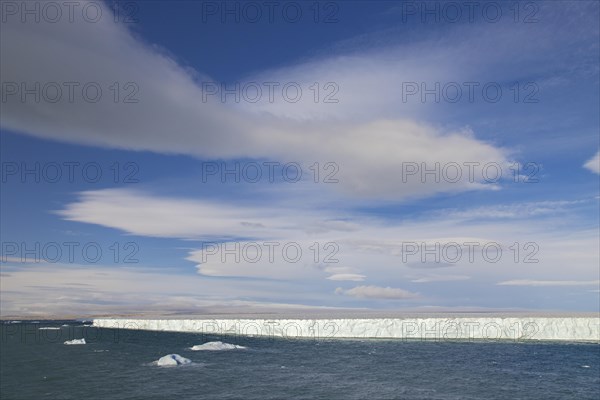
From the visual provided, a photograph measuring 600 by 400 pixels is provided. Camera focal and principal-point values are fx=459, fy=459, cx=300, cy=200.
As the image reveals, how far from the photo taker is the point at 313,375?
59.4 m

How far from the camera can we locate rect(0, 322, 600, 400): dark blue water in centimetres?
4712

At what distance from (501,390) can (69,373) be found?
175 ft

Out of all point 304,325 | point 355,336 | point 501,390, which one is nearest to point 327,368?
point 501,390

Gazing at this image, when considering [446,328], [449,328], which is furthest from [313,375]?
[449,328]

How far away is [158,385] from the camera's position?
50062 millimetres

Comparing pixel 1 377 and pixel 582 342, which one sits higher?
pixel 1 377

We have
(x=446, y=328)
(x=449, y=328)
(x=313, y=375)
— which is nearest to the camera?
(x=313, y=375)

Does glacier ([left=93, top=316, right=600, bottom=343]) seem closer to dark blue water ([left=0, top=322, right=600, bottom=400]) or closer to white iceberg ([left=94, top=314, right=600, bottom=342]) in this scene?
white iceberg ([left=94, top=314, right=600, bottom=342])

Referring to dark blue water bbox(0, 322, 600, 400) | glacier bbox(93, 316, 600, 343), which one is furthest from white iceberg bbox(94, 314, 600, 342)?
dark blue water bbox(0, 322, 600, 400)

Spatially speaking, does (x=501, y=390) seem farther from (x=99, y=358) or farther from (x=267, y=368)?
(x=99, y=358)

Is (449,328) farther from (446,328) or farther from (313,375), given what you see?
(313,375)

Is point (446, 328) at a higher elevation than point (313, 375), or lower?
lower

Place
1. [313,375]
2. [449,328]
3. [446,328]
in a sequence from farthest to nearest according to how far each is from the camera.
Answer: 1. [446,328]
2. [449,328]
3. [313,375]

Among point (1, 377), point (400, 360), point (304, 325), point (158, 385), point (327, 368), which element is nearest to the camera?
point (158, 385)
